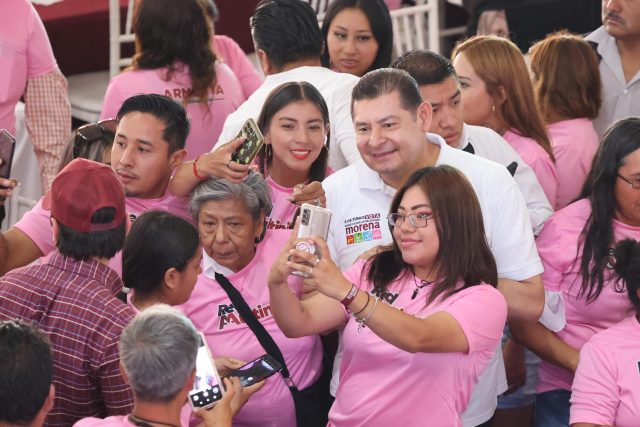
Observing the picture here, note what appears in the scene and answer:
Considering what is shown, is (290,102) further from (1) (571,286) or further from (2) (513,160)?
(1) (571,286)

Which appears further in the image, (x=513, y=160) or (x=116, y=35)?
(x=116, y=35)

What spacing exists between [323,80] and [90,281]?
5.35ft

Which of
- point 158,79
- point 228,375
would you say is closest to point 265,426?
point 228,375

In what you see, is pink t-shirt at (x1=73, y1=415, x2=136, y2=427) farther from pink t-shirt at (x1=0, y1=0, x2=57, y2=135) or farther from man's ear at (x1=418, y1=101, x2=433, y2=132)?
pink t-shirt at (x1=0, y1=0, x2=57, y2=135)

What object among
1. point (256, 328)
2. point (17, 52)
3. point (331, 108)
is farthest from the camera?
point (17, 52)

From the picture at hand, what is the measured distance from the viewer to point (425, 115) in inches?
142

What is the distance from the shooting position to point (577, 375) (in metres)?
3.45

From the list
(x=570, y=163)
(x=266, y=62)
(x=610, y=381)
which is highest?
(x=266, y=62)

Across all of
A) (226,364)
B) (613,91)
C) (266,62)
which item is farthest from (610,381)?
(613,91)

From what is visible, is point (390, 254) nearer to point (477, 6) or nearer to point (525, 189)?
point (525, 189)

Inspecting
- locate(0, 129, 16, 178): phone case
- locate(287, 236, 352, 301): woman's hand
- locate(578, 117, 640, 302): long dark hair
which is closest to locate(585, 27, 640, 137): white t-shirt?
locate(578, 117, 640, 302): long dark hair

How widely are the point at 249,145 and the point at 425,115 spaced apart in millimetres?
545

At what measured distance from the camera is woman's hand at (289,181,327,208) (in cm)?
366

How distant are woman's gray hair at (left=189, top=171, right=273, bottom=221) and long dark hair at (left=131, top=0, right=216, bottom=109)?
0.95 metres
